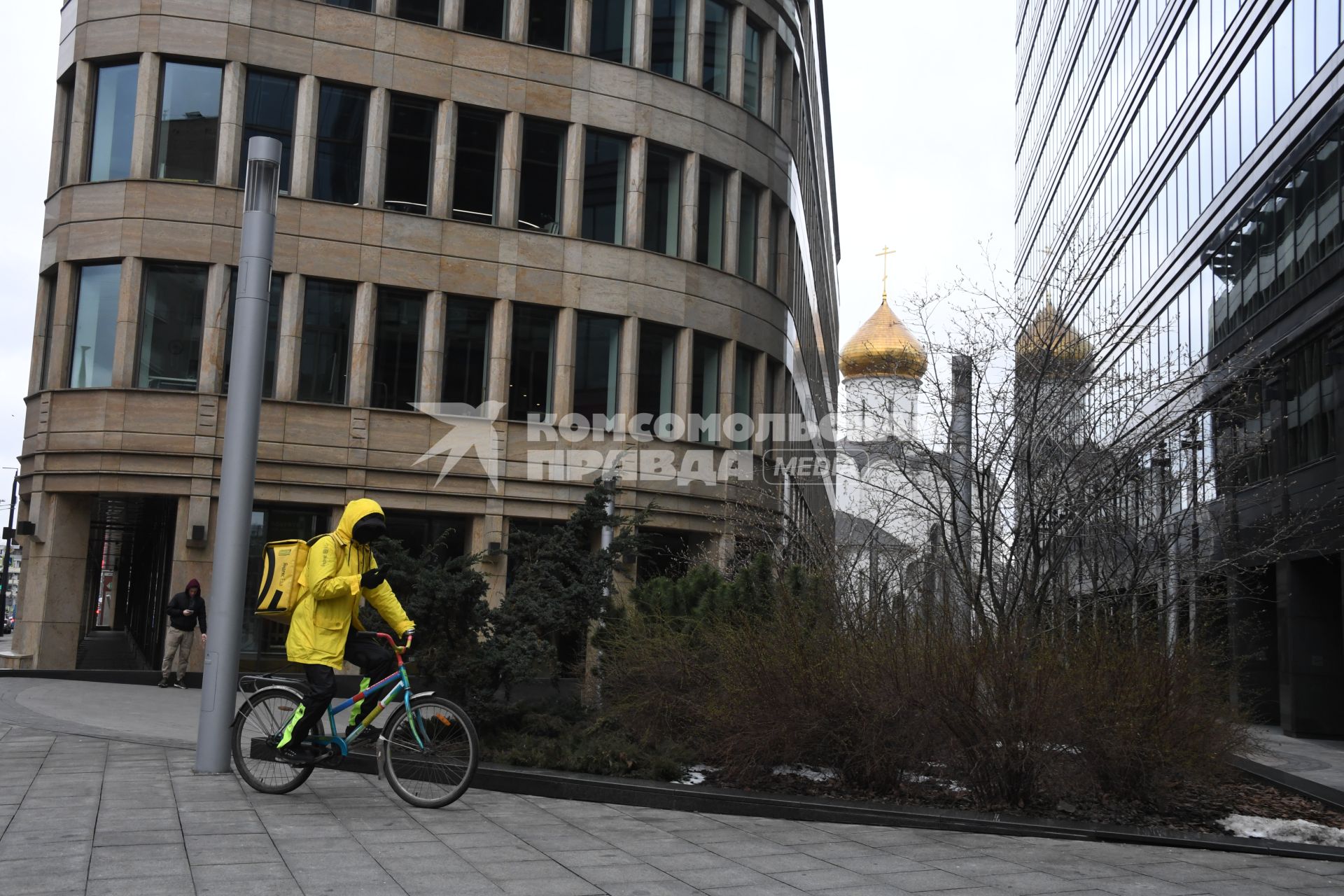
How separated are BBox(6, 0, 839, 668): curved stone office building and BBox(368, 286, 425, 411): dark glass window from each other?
0.15 ft

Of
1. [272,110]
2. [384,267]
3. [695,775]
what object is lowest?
[695,775]

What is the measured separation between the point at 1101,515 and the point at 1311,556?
10.1 metres

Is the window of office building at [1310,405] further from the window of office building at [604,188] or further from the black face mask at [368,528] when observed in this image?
the black face mask at [368,528]

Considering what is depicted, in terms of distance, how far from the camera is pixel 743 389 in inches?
1238

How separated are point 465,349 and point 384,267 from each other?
2281 mm

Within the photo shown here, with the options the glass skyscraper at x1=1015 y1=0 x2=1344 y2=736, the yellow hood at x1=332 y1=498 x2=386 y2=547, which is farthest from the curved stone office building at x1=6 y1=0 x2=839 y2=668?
the yellow hood at x1=332 y1=498 x2=386 y2=547

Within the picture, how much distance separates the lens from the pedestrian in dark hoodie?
74.1 ft

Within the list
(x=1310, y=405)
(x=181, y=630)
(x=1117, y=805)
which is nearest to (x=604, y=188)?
(x=181, y=630)

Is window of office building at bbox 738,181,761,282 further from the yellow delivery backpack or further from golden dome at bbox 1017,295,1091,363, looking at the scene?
the yellow delivery backpack

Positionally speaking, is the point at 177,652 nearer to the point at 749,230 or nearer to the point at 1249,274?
the point at 749,230

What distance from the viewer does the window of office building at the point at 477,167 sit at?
2761cm

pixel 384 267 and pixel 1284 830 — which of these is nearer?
pixel 1284 830

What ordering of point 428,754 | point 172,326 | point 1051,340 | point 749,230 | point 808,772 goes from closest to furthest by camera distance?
1. point 428,754
2. point 808,772
3. point 1051,340
4. point 172,326
5. point 749,230

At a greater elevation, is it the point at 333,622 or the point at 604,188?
the point at 604,188
